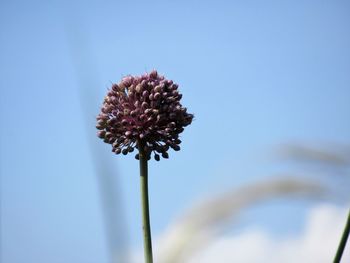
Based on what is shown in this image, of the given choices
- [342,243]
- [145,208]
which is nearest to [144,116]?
[145,208]

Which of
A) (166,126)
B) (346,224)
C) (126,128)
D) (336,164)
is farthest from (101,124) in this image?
A: (336,164)

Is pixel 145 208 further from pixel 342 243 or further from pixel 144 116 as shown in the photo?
pixel 342 243

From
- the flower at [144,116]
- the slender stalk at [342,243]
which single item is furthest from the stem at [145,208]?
the slender stalk at [342,243]

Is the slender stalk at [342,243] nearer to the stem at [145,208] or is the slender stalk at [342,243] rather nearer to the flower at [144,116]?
the stem at [145,208]

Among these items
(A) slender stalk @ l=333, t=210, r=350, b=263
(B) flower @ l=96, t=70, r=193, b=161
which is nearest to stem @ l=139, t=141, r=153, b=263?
(B) flower @ l=96, t=70, r=193, b=161

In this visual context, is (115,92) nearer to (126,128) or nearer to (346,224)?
(126,128)

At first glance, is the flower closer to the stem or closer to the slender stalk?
the stem
